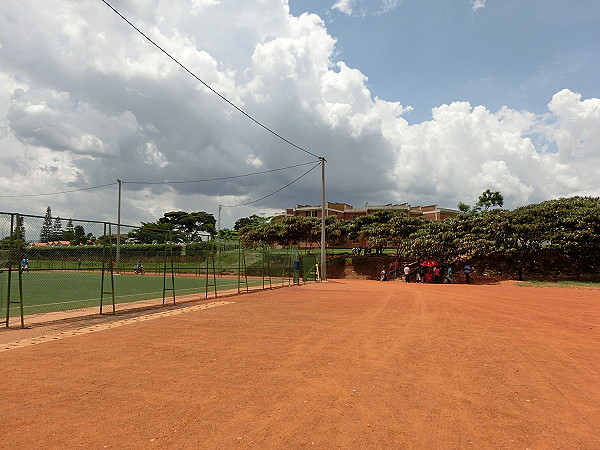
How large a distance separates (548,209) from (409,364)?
27455 millimetres

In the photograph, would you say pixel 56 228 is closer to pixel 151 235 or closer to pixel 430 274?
pixel 151 235

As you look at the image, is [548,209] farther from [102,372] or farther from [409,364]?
[102,372]

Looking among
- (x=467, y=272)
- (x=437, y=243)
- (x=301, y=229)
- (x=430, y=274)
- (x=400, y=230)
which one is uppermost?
(x=301, y=229)

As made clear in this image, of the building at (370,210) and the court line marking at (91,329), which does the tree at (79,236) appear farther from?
the building at (370,210)

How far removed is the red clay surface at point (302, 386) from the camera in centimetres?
392

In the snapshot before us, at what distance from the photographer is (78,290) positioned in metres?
17.7

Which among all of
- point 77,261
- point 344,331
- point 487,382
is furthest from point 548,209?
point 77,261

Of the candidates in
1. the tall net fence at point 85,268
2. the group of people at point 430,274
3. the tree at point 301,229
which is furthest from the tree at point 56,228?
the tree at point 301,229

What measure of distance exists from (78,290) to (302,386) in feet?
52.2

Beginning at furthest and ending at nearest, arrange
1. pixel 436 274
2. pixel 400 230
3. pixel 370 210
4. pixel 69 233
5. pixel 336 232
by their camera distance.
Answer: pixel 370 210 < pixel 336 232 < pixel 400 230 < pixel 436 274 < pixel 69 233

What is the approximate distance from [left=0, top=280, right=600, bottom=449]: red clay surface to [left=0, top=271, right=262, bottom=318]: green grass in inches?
178

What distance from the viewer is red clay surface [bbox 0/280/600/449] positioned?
3922 mm

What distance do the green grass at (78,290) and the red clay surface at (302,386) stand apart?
4509 millimetres

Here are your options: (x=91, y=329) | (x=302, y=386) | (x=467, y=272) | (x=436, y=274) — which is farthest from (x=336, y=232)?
(x=302, y=386)
